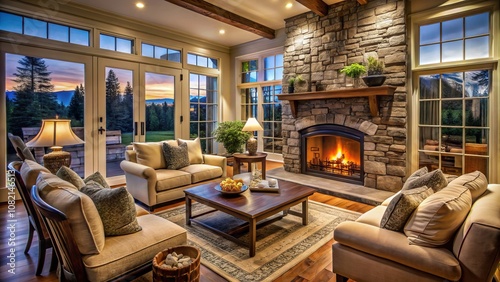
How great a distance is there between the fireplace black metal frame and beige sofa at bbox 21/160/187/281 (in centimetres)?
361

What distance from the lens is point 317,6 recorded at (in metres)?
4.54

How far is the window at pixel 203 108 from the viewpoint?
6.36 meters

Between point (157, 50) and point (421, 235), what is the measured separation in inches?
217

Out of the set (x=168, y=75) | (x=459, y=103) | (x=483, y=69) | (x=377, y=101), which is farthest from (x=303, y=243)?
(x=168, y=75)

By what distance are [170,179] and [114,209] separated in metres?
1.95

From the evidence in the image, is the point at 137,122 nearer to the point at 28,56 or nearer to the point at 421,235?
the point at 28,56

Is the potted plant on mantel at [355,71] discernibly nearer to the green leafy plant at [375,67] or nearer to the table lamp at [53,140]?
the green leafy plant at [375,67]

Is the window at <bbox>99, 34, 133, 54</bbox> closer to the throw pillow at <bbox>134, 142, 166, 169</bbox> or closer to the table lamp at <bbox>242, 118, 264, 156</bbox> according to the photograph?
the throw pillow at <bbox>134, 142, 166, 169</bbox>

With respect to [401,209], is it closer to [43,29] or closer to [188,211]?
[188,211]

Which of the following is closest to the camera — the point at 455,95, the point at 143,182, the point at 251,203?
the point at 251,203

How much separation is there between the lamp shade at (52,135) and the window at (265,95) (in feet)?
14.1

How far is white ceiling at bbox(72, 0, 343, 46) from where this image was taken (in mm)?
4500

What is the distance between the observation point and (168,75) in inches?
228

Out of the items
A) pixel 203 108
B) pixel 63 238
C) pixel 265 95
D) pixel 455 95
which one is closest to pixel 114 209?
pixel 63 238
